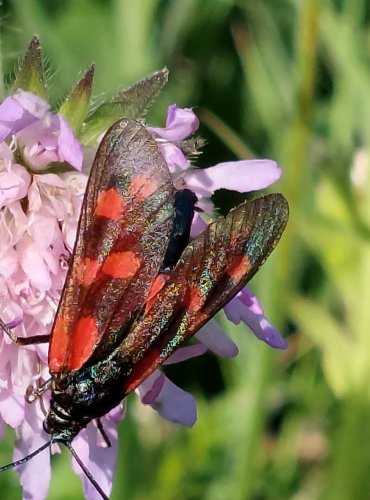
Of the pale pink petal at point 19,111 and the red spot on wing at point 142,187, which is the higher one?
the pale pink petal at point 19,111

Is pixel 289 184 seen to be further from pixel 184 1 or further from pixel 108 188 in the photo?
pixel 184 1

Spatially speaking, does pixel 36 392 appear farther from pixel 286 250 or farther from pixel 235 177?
pixel 286 250

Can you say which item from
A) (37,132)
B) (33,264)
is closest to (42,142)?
(37,132)

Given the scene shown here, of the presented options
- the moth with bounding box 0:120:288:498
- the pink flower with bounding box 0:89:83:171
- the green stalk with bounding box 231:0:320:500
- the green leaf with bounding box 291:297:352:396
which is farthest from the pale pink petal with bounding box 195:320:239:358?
the green leaf with bounding box 291:297:352:396

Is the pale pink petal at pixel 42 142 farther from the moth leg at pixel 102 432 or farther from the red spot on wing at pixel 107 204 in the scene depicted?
the moth leg at pixel 102 432

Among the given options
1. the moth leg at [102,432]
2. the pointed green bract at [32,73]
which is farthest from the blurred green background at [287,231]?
the pointed green bract at [32,73]

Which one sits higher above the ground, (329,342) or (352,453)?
(329,342)

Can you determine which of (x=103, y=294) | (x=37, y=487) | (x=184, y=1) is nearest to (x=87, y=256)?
(x=103, y=294)
